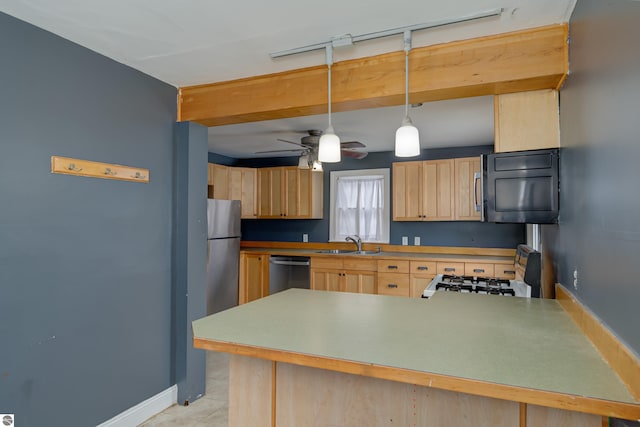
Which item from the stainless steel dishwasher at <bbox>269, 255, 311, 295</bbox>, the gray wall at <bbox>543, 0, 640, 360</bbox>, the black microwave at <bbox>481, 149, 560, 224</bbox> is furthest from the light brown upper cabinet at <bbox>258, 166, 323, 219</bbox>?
the gray wall at <bbox>543, 0, 640, 360</bbox>

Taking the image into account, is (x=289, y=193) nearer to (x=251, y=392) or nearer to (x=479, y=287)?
(x=479, y=287)

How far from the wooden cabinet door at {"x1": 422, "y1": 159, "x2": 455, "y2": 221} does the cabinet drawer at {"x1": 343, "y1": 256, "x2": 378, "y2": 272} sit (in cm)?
90

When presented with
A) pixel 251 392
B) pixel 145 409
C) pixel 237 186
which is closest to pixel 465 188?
pixel 237 186

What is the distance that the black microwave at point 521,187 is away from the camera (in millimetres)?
1918

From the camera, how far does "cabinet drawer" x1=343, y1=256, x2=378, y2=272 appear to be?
14.9 feet

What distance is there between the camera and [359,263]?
4.61 metres

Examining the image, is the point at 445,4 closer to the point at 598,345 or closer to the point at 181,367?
the point at 598,345

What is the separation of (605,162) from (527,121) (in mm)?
899

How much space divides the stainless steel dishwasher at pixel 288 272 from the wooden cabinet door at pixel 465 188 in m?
2.01

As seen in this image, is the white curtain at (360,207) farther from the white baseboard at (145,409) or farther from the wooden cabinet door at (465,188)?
the white baseboard at (145,409)

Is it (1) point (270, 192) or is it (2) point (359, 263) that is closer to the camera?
(2) point (359, 263)

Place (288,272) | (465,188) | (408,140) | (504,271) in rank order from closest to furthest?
(408,140) < (504,271) < (465,188) < (288,272)

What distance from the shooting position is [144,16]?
1.78m

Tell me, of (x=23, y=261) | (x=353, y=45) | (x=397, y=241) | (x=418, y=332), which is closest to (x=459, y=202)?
(x=397, y=241)
